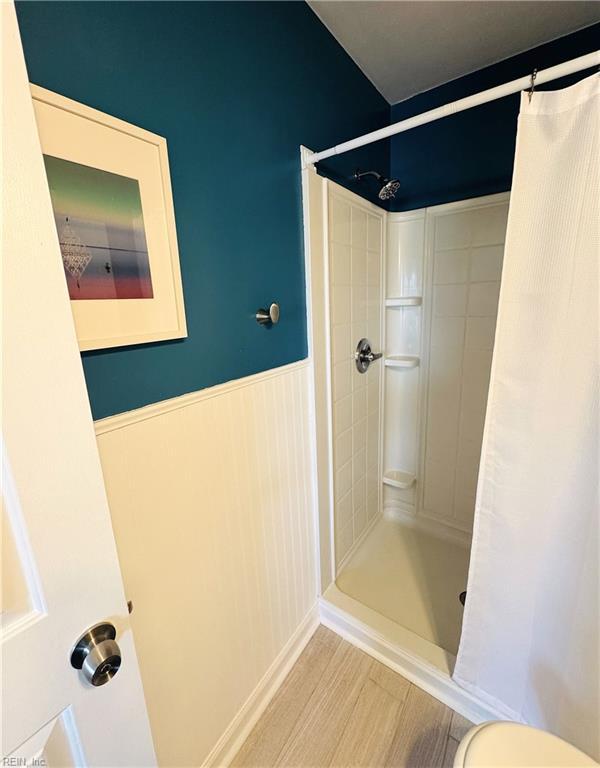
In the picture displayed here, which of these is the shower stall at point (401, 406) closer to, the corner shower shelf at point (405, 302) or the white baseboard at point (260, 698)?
the corner shower shelf at point (405, 302)

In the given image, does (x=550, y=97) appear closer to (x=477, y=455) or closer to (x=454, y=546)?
(x=477, y=455)

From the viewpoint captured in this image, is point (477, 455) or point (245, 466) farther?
point (477, 455)

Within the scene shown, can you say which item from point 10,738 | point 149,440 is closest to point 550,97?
point 149,440

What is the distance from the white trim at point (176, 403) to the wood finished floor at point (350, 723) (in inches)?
48.8

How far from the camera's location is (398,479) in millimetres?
2201

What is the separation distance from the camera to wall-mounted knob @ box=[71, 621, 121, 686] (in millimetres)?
505

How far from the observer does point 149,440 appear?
833 millimetres

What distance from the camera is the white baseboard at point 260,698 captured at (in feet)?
3.79

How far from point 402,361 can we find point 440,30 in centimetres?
139

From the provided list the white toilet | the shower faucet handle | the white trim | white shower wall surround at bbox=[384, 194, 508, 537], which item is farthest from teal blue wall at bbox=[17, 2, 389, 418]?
the white toilet

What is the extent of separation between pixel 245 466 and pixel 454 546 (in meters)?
1.59

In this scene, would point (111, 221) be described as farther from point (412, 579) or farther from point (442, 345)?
point (412, 579)

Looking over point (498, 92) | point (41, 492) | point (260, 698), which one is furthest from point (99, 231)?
A: point (260, 698)

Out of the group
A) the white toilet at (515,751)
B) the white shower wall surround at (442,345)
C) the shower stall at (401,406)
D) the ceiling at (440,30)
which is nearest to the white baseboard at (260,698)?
the shower stall at (401,406)
